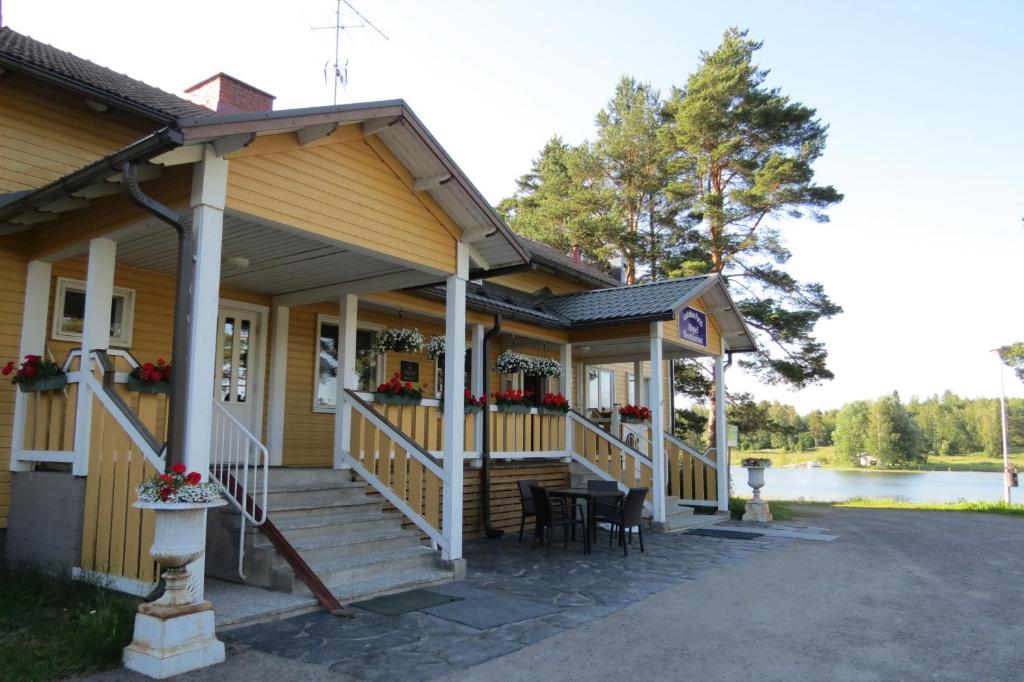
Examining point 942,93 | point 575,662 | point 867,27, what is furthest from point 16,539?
point 942,93

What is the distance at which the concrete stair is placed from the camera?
5875 millimetres

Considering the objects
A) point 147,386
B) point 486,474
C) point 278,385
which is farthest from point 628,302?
point 147,386

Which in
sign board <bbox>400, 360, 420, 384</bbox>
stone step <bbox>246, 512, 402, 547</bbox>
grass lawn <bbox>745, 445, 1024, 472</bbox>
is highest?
sign board <bbox>400, 360, 420, 384</bbox>

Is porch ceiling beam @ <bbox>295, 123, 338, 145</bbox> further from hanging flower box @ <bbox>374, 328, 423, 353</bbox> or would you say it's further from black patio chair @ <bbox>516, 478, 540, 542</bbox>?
black patio chair @ <bbox>516, 478, 540, 542</bbox>

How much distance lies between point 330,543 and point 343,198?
3.04 meters

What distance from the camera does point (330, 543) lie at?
6.30 meters

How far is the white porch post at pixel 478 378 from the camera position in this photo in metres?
10.0

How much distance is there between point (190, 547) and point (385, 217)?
3.45 m

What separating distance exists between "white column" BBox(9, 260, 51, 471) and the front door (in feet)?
6.43

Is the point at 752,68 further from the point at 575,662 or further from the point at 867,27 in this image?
the point at 575,662

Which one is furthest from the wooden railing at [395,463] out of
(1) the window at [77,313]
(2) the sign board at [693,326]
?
(2) the sign board at [693,326]

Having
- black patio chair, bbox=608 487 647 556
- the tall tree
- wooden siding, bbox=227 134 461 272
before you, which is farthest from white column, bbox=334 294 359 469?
the tall tree

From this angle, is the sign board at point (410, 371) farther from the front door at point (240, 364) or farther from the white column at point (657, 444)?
the white column at point (657, 444)

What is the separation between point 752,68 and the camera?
78.1 feet
